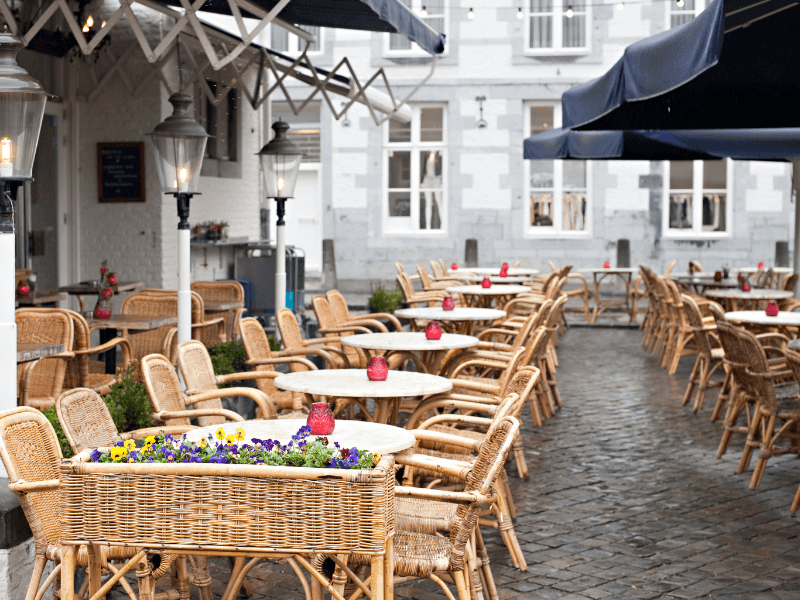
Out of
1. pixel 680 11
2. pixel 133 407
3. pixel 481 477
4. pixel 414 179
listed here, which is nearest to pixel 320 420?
pixel 481 477

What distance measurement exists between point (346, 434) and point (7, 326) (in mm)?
1279

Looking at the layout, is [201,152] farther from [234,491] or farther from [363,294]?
[363,294]

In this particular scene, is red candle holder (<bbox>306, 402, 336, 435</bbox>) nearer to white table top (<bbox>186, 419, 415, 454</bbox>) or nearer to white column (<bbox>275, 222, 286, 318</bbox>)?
white table top (<bbox>186, 419, 415, 454</bbox>)

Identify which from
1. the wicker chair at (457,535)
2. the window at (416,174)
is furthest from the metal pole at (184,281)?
the window at (416,174)

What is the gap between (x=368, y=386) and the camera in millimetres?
4336

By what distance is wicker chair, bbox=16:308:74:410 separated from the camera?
5.20 metres

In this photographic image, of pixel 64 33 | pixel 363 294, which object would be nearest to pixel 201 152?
pixel 64 33

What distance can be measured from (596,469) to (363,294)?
11.9m

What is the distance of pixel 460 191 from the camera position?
60.9 ft

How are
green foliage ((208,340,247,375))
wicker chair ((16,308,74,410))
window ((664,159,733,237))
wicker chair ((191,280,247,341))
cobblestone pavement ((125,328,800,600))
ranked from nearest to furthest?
cobblestone pavement ((125,328,800,600)), wicker chair ((16,308,74,410)), green foliage ((208,340,247,375)), wicker chair ((191,280,247,341)), window ((664,159,733,237))

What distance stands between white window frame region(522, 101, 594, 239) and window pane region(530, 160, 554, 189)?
0.08 metres

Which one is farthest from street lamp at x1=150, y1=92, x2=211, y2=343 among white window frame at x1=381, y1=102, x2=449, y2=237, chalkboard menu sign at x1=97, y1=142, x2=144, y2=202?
white window frame at x1=381, y1=102, x2=449, y2=237

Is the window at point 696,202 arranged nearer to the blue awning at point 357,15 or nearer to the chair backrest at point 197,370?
the blue awning at point 357,15

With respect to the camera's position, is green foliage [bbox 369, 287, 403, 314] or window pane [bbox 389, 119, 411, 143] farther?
window pane [bbox 389, 119, 411, 143]
